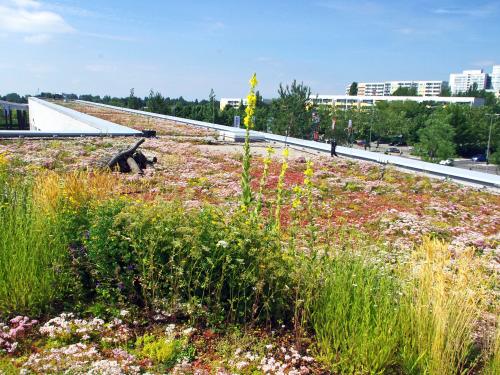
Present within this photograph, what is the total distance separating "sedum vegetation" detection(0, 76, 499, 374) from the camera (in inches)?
129

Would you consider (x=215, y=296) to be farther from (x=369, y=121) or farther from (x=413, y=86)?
(x=413, y=86)

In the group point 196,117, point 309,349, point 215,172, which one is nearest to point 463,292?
point 309,349

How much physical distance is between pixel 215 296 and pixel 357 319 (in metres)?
1.33

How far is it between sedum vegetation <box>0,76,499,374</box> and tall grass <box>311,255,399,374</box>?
1 cm

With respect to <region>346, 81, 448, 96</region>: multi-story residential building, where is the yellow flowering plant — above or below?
below

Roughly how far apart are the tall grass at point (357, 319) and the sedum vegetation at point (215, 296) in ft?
0.04

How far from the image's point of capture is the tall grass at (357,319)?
3.23 m

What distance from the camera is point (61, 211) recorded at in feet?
16.1

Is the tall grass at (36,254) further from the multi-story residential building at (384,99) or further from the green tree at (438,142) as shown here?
the multi-story residential building at (384,99)

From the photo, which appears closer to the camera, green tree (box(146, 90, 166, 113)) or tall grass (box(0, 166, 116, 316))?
tall grass (box(0, 166, 116, 316))

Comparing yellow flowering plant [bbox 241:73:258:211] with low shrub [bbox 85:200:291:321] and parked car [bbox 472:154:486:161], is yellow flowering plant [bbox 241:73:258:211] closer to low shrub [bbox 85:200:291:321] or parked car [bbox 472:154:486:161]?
low shrub [bbox 85:200:291:321]

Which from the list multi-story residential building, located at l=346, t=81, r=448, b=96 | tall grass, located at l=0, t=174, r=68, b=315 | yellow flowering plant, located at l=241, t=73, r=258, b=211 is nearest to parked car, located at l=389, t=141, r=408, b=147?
yellow flowering plant, located at l=241, t=73, r=258, b=211

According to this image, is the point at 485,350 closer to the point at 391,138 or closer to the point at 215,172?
the point at 215,172

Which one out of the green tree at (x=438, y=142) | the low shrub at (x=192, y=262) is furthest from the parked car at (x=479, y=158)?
the low shrub at (x=192, y=262)
